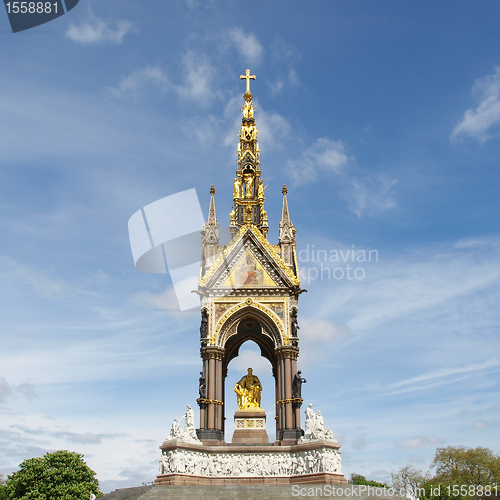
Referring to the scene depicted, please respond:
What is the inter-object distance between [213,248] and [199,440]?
10302 mm

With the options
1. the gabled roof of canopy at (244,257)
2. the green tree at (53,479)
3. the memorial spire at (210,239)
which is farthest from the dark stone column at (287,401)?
the green tree at (53,479)

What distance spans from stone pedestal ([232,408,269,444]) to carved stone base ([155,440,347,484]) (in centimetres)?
104

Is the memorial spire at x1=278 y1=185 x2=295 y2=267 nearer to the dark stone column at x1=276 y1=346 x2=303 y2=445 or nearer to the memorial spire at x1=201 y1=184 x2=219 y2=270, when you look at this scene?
the memorial spire at x1=201 y1=184 x2=219 y2=270

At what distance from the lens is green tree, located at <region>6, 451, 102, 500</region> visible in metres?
38.2

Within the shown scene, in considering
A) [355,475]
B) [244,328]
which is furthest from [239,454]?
[355,475]

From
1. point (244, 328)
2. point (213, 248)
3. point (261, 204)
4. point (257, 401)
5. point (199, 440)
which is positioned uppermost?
point (261, 204)

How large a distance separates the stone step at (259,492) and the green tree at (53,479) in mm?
17800

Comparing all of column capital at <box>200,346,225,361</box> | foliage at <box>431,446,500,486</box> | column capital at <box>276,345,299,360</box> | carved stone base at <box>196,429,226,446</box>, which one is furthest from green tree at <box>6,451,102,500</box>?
foliage at <box>431,446,500,486</box>

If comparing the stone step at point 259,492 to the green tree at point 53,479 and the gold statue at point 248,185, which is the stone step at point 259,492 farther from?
the green tree at point 53,479

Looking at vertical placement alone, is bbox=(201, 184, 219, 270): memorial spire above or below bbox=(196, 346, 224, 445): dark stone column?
above

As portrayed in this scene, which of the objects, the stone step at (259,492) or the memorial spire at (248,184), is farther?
the memorial spire at (248,184)

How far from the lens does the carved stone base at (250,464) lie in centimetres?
2434

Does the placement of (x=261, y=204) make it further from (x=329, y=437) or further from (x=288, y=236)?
(x=329, y=437)

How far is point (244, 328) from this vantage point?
3128 cm
